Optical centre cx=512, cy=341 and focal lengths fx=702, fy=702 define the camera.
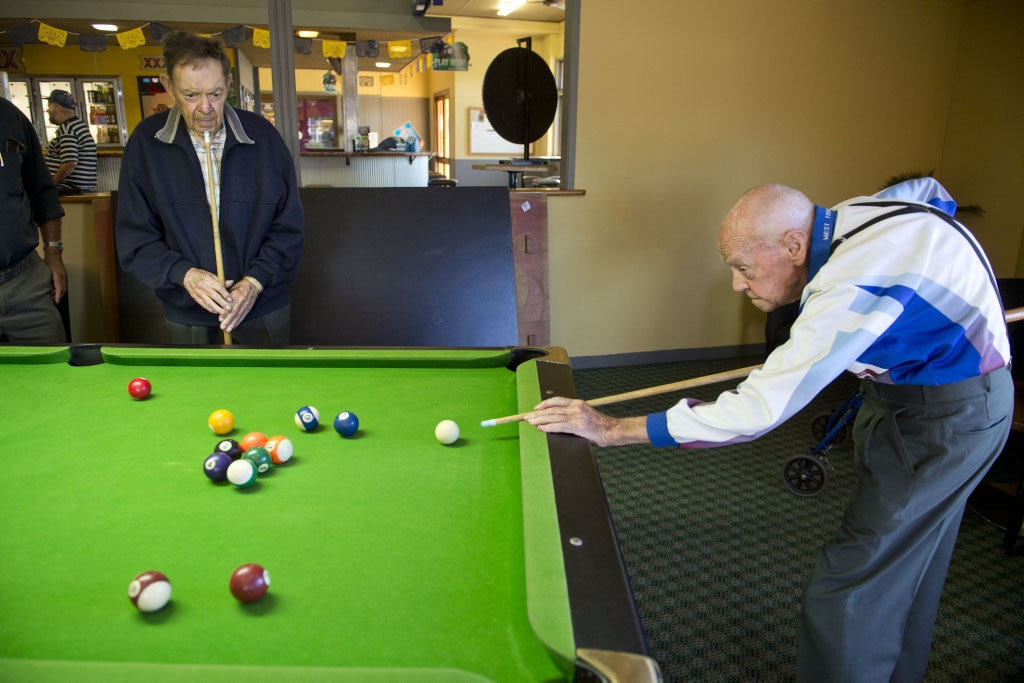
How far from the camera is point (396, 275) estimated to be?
3484 mm

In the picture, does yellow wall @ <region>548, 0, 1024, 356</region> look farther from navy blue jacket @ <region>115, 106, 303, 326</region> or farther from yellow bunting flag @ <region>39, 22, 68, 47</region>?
yellow bunting flag @ <region>39, 22, 68, 47</region>

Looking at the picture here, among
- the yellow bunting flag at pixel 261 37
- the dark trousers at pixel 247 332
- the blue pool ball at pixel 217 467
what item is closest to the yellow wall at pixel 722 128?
the yellow bunting flag at pixel 261 37

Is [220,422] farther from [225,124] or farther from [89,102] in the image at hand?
[89,102]

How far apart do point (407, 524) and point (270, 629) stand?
0.29 m

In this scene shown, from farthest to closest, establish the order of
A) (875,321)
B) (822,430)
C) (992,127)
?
(992,127) → (822,430) → (875,321)

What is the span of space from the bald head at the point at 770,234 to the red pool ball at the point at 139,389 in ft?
4.33

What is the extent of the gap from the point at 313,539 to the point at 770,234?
3.30 ft

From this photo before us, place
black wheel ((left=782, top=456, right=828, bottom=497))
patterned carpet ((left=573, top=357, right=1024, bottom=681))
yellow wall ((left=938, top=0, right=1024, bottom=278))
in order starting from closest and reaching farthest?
patterned carpet ((left=573, top=357, right=1024, bottom=681))
black wheel ((left=782, top=456, right=828, bottom=497))
yellow wall ((left=938, top=0, right=1024, bottom=278))

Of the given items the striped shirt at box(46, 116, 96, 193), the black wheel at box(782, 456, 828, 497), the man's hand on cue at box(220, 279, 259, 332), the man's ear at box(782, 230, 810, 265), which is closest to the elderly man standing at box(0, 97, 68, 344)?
the man's hand on cue at box(220, 279, 259, 332)

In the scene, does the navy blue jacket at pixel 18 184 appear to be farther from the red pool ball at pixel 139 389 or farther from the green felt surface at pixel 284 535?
the red pool ball at pixel 139 389

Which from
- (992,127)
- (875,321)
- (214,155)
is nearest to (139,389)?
(214,155)

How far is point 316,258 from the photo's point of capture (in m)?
3.41

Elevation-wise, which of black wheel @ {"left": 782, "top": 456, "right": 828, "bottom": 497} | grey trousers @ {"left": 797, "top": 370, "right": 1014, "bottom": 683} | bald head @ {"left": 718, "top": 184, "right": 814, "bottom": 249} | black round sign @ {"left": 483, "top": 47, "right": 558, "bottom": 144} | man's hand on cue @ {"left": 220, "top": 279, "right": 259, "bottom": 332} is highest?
black round sign @ {"left": 483, "top": 47, "right": 558, "bottom": 144}

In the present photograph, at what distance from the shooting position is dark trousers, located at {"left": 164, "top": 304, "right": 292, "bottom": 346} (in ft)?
7.86
